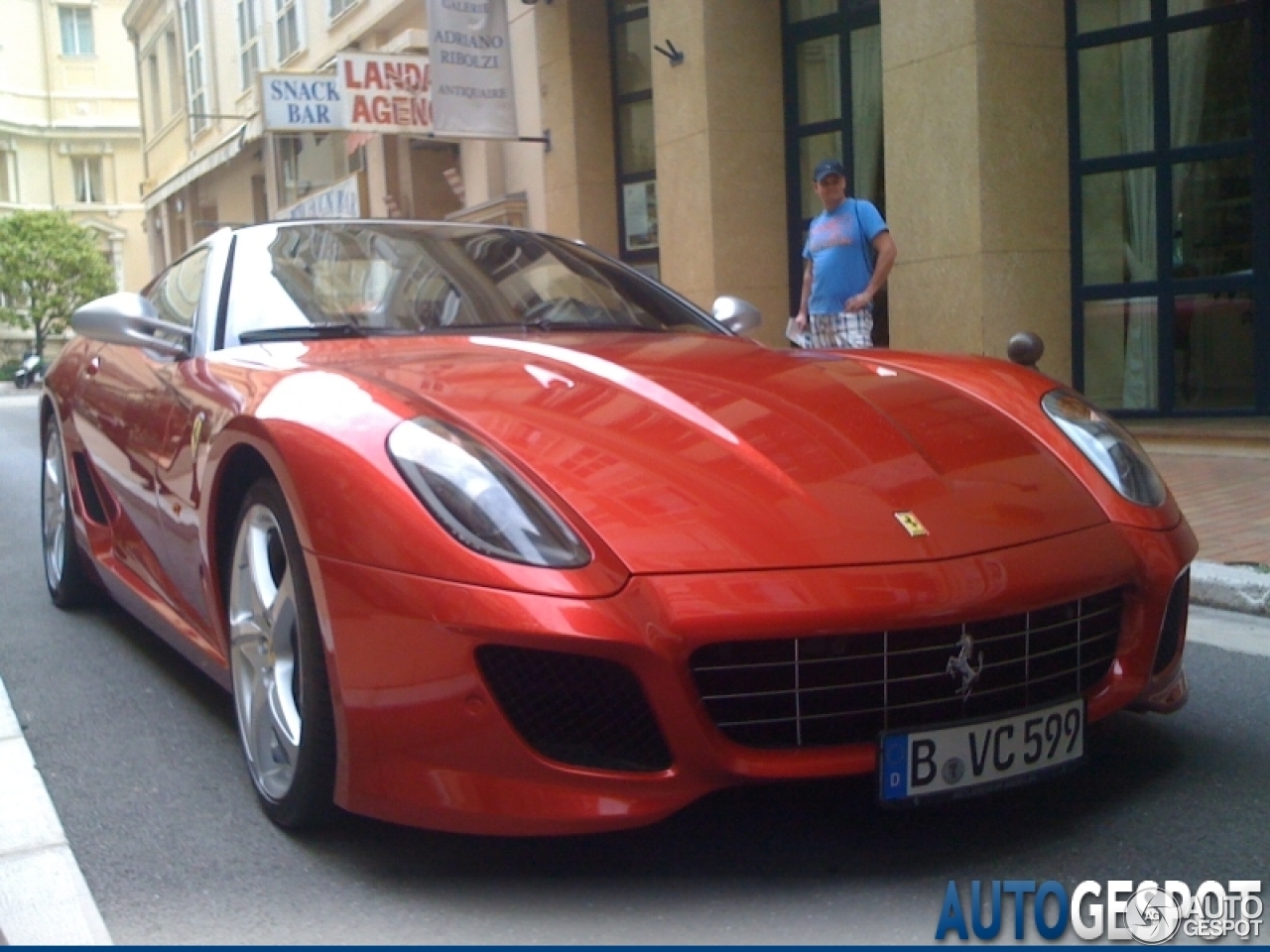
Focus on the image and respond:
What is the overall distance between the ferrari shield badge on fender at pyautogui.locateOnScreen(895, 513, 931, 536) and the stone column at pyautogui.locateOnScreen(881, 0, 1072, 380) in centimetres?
725

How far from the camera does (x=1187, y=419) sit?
982cm

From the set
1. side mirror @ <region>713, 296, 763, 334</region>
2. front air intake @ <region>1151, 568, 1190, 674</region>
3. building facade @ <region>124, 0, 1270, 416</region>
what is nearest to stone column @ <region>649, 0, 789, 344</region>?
building facade @ <region>124, 0, 1270, 416</region>

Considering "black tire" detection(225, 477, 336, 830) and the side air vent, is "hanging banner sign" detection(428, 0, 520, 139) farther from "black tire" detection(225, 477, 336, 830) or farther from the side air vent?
"black tire" detection(225, 477, 336, 830)

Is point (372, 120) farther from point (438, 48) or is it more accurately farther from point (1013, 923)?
point (1013, 923)

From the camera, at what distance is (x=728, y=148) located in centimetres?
1226

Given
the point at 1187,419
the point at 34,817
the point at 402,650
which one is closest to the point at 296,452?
the point at 402,650

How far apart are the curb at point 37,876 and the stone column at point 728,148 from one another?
31.1 ft

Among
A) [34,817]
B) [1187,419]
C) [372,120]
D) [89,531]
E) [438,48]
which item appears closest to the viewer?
[34,817]

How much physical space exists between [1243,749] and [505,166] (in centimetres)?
1416

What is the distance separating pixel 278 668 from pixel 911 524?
126cm

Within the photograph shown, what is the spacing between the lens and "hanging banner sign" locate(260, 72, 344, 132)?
58.5 feet

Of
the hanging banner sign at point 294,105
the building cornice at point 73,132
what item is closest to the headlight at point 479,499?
the hanging banner sign at point 294,105

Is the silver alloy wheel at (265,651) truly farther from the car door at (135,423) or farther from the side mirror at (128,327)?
the side mirror at (128,327)

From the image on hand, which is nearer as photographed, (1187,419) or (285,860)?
(285,860)
